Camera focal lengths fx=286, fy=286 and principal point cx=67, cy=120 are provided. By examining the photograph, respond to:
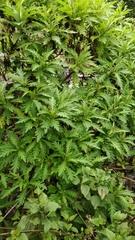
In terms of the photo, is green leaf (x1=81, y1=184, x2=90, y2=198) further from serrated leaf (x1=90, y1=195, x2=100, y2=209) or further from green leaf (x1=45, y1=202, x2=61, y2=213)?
green leaf (x1=45, y1=202, x2=61, y2=213)

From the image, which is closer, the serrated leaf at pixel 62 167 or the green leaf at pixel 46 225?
the green leaf at pixel 46 225

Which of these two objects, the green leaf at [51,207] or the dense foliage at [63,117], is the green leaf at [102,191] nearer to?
the dense foliage at [63,117]

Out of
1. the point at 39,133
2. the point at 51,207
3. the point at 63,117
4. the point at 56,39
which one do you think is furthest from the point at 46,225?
the point at 56,39

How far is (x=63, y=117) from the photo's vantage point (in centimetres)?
197

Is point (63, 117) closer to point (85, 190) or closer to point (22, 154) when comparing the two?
point (22, 154)

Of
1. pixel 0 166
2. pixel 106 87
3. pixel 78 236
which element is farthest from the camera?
pixel 106 87

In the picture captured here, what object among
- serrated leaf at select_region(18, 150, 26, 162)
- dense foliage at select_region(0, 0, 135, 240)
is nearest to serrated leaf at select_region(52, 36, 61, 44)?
dense foliage at select_region(0, 0, 135, 240)

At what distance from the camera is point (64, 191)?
6.88 feet

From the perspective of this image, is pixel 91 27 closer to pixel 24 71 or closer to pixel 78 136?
pixel 24 71

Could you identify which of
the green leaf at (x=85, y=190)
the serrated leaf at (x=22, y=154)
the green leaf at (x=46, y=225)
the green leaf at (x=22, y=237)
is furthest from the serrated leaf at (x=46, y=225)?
the serrated leaf at (x=22, y=154)

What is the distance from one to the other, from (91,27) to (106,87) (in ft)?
1.61

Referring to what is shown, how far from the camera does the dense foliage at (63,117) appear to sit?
74.8 inches

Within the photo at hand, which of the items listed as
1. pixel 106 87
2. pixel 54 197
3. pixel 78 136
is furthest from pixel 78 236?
pixel 106 87

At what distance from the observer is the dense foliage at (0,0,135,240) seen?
1900 millimetres
